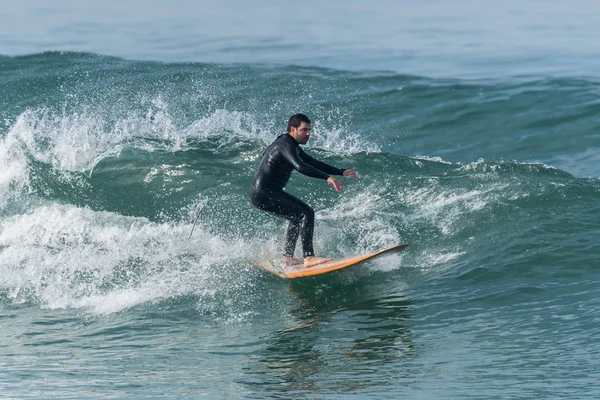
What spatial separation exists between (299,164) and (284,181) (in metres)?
0.74

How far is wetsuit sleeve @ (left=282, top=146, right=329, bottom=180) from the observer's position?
1027 centimetres

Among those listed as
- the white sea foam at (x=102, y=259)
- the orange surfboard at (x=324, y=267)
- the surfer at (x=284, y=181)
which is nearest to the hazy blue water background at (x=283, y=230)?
the white sea foam at (x=102, y=259)

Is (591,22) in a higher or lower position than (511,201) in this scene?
higher

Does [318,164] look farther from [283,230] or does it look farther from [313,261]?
[283,230]

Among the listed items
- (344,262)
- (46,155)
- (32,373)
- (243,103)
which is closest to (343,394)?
(32,373)

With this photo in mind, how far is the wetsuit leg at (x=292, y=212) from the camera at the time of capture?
1075 centimetres

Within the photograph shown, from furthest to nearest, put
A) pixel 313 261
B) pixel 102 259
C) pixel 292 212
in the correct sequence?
pixel 102 259 < pixel 292 212 < pixel 313 261

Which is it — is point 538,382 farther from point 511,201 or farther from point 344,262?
point 511,201

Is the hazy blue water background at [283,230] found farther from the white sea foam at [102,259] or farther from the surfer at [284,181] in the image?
the surfer at [284,181]

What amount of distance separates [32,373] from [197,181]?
21.6ft

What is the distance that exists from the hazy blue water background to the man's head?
1.64 metres

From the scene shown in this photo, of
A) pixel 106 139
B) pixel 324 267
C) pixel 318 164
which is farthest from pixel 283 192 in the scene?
pixel 106 139

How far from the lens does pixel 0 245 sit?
12.9 metres

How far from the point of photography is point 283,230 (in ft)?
41.7
